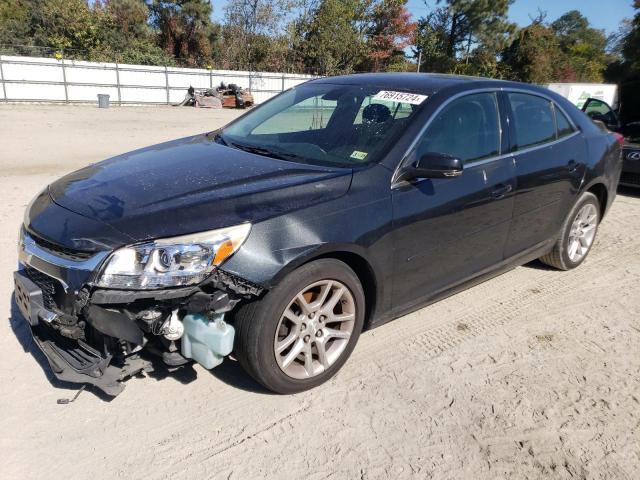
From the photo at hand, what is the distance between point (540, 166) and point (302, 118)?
1.87 metres

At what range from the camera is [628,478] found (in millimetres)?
2434

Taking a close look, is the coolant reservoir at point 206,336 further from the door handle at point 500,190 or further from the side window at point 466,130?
the door handle at point 500,190

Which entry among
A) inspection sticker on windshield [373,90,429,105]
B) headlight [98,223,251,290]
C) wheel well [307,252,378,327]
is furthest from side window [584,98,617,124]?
headlight [98,223,251,290]

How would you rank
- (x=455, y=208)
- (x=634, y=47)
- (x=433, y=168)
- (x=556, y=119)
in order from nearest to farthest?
(x=433, y=168), (x=455, y=208), (x=556, y=119), (x=634, y=47)

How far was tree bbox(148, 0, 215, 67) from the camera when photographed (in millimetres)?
40000

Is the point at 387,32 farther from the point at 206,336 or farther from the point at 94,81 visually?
the point at 206,336

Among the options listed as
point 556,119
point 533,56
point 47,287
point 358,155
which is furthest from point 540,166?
point 533,56

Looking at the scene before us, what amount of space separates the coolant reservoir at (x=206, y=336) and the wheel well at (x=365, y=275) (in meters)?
0.63

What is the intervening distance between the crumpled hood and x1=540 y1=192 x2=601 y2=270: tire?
2.56 metres

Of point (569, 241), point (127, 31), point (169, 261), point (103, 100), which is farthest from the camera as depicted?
point (127, 31)

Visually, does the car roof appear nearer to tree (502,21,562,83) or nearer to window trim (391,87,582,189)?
window trim (391,87,582,189)

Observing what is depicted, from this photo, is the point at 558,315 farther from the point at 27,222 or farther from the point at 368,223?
the point at 27,222

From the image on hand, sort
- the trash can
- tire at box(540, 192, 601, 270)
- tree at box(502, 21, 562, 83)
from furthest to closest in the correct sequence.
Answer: tree at box(502, 21, 562, 83)
the trash can
tire at box(540, 192, 601, 270)

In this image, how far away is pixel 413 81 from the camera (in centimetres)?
377
